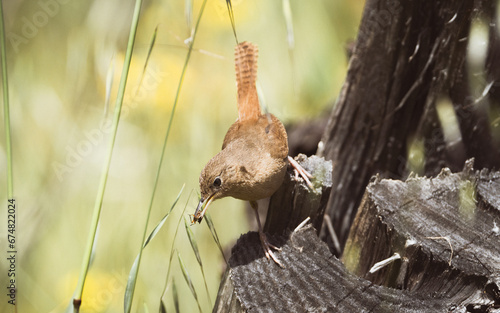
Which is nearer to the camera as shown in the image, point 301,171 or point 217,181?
point 217,181

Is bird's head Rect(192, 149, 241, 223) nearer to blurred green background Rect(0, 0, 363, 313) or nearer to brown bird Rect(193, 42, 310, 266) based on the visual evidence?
brown bird Rect(193, 42, 310, 266)

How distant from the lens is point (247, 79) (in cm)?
171

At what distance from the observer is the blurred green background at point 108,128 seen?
161 cm

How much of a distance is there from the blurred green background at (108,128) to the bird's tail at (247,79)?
151mm

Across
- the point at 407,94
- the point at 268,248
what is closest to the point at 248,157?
the point at 268,248

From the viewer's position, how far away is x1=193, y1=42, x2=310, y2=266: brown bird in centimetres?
149

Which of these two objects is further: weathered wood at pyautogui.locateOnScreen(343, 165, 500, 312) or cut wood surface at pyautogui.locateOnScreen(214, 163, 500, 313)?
weathered wood at pyautogui.locateOnScreen(343, 165, 500, 312)

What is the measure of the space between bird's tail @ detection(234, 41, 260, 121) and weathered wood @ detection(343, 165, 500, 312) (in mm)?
502

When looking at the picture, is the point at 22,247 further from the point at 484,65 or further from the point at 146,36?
the point at 484,65

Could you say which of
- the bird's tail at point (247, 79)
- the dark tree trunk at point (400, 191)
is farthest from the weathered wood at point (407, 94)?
the bird's tail at point (247, 79)

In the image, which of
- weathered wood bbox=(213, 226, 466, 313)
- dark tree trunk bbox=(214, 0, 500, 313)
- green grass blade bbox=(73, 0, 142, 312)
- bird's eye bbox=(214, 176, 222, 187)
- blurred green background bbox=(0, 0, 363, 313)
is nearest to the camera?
green grass blade bbox=(73, 0, 142, 312)

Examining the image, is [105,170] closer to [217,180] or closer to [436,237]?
[217,180]

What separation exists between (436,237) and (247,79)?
810 millimetres

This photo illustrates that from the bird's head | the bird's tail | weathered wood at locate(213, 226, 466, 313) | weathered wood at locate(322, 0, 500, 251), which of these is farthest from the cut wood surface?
weathered wood at locate(322, 0, 500, 251)
